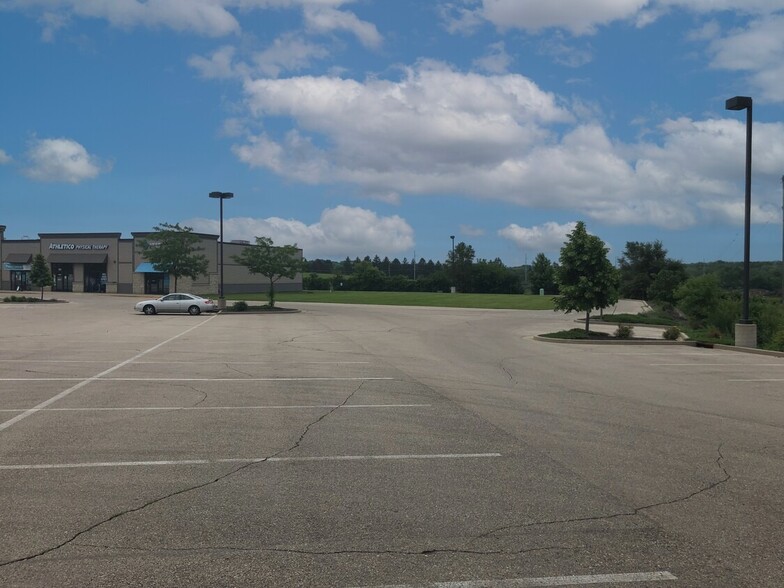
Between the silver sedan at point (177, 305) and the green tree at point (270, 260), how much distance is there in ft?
17.0

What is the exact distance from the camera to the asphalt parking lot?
4.41 metres

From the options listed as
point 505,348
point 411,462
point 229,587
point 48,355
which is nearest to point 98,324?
point 48,355

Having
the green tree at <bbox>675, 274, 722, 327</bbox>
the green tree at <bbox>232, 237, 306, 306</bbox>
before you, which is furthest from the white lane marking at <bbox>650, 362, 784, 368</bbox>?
the green tree at <bbox>232, 237, 306, 306</bbox>

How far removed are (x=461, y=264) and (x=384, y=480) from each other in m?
118

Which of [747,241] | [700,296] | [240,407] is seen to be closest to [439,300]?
[700,296]

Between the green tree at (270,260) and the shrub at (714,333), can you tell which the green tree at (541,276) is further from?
the shrub at (714,333)

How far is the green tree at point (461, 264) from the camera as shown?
123 meters

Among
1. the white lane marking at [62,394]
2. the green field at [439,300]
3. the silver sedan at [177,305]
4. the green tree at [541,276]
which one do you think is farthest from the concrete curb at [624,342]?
the green tree at [541,276]

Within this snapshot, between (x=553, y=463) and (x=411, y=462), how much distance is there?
1.45 m

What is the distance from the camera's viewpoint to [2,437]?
792 cm

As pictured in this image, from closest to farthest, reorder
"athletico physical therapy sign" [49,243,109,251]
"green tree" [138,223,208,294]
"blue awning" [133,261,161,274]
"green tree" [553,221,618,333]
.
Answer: "green tree" [553,221,618,333] → "green tree" [138,223,208,294] → "blue awning" [133,261,161,274] → "athletico physical therapy sign" [49,243,109,251]

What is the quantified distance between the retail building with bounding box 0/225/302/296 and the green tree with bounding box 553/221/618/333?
61.8 m

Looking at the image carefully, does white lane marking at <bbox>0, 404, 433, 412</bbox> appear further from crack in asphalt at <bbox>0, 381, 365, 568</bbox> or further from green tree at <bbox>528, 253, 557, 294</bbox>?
green tree at <bbox>528, 253, 557, 294</bbox>

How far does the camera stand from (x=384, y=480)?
248 inches
